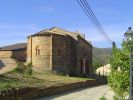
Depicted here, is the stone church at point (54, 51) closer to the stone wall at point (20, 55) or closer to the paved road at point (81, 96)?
the stone wall at point (20, 55)

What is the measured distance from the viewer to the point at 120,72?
2412 cm

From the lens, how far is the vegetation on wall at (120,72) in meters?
23.7

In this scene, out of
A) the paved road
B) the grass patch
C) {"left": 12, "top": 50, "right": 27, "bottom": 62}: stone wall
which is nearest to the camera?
the grass patch

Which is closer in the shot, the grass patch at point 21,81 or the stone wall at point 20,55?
the grass patch at point 21,81

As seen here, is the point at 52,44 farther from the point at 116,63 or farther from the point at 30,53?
the point at 116,63

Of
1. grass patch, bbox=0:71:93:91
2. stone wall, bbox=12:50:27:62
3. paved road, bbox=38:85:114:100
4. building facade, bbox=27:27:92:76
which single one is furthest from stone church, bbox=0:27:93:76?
paved road, bbox=38:85:114:100

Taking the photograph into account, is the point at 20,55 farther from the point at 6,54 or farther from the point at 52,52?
the point at 52,52

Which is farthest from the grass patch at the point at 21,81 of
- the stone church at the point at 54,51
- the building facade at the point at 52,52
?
the building facade at the point at 52,52

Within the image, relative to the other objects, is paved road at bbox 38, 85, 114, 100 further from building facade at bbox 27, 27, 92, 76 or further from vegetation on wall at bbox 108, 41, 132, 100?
building facade at bbox 27, 27, 92, 76

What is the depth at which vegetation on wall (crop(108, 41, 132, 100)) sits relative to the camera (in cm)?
2370

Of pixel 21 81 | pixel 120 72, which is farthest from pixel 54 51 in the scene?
pixel 120 72

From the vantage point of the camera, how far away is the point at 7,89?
2956cm

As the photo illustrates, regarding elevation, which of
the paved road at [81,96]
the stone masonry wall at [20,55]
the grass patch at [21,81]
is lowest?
the paved road at [81,96]

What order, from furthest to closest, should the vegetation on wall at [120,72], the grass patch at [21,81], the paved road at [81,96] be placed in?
the paved road at [81,96] → the grass patch at [21,81] → the vegetation on wall at [120,72]
